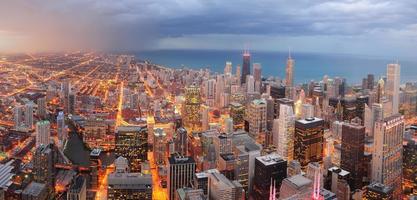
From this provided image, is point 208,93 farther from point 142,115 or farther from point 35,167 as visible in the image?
point 35,167

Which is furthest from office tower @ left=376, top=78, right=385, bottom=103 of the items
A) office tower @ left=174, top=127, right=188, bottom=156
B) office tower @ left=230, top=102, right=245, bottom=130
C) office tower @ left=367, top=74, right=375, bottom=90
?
office tower @ left=174, top=127, right=188, bottom=156

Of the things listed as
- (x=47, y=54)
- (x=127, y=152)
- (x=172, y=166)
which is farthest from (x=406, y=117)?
(x=47, y=54)

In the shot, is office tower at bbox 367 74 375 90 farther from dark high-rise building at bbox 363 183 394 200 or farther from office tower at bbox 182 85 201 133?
dark high-rise building at bbox 363 183 394 200

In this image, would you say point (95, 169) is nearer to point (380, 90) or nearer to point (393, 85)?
point (380, 90)

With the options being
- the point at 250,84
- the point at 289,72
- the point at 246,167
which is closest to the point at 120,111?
the point at 246,167

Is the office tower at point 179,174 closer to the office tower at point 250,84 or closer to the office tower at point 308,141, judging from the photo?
the office tower at point 308,141

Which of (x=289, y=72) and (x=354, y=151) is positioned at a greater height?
(x=289, y=72)
